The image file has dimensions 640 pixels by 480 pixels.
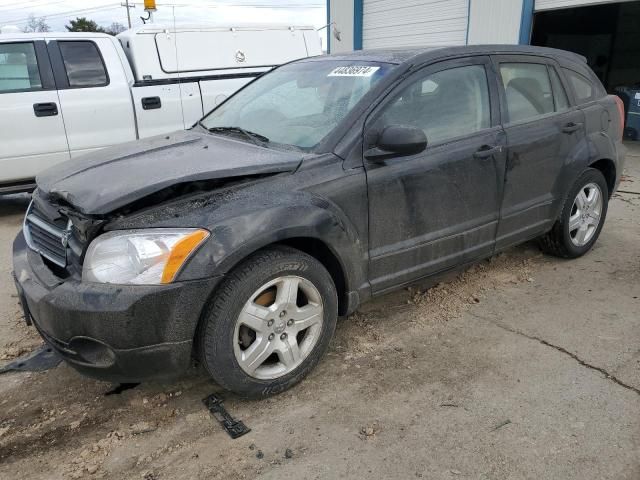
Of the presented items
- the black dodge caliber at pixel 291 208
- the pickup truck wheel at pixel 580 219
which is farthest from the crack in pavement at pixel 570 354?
the pickup truck wheel at pixel 580 219

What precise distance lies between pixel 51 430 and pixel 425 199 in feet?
7.48

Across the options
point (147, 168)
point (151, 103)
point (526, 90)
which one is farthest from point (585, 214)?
point (151, 103)

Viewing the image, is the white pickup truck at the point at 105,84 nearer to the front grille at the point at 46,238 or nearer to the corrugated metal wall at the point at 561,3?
the front grille at the point at 46,238

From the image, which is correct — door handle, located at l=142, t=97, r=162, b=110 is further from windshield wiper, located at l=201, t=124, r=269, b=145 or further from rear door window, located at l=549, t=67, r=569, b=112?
rear door window, located at l=549, t=67, r=569, b=112

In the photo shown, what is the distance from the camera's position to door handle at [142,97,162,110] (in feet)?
21.5

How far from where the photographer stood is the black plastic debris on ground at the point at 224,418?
248cm

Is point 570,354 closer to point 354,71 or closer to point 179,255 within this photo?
point 354,71

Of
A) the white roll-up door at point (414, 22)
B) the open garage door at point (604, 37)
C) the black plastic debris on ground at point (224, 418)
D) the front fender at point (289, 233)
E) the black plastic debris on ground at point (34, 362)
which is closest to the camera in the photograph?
the front fender at point (289, 233)

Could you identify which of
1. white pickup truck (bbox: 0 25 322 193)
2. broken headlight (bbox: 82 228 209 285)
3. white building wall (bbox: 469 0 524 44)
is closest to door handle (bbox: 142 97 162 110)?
white pickup truck (bbox: 0 25 322 193)

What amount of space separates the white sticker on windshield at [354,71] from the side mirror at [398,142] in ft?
1.70

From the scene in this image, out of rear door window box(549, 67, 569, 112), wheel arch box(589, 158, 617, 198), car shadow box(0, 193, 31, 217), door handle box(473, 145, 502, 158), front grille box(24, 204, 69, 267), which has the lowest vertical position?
car shadow box(0, 193, 31, 217)

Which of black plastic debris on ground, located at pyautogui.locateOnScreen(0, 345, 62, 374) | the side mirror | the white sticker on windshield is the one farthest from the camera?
the white sticker on windshield

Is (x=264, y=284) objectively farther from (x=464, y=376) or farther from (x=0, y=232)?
(x=0, y=232)

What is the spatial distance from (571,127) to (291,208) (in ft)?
8.42
